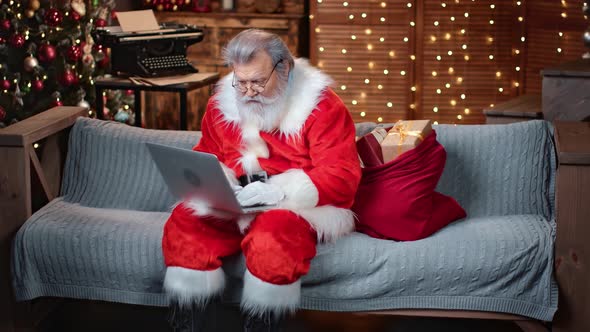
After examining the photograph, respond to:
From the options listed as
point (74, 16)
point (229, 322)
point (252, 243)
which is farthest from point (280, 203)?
point (74, 16)

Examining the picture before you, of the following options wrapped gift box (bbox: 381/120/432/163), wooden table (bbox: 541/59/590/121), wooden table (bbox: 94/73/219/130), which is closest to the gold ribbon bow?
wrapped gift box (bbox: 381/120/432/163)

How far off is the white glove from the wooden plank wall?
3270 mm

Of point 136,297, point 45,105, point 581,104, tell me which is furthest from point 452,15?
point 136,297

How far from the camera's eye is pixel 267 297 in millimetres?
2668

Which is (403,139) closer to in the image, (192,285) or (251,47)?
(251,47)

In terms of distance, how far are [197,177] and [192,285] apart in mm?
318

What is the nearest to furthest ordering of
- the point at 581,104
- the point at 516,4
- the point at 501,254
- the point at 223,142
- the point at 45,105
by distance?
the point at 501,254, the point at 223,142, the point at 581,104, the point at 45,105, the point at 516,4

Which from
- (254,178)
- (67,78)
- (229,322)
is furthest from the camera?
(67,78)

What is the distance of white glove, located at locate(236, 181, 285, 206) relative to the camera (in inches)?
110

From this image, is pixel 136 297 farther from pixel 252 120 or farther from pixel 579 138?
pixel 579 138

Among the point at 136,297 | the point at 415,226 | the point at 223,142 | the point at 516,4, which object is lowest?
the point at 136,297

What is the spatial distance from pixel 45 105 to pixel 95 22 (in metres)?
0.61

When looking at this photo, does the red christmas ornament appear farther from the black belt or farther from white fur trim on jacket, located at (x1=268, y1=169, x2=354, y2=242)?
white fur trim on jacket, located at (x1=268, y1=169, x2=354, y2=242)

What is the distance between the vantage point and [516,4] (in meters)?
5.77
